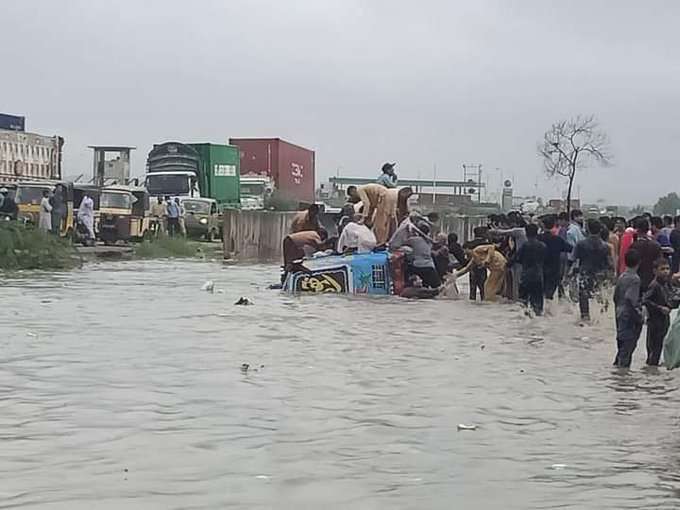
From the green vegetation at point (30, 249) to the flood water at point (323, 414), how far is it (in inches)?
321

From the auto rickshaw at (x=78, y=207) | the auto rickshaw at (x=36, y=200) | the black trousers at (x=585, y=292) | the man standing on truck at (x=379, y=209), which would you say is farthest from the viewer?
the auto rickshaw at (x=78, y=207)

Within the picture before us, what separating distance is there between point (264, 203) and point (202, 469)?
43.2m

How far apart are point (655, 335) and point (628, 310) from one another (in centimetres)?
54

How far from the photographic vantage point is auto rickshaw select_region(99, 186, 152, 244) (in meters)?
36.7

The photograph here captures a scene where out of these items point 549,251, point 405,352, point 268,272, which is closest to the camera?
point 405,352

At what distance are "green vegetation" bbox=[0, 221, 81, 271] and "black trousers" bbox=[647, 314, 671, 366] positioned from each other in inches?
597

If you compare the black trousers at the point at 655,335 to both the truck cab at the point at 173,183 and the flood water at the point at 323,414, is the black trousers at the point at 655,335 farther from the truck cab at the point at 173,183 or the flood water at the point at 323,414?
the truck cab at the point at 173,183

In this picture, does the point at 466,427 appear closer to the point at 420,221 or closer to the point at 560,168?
the point at 420,221

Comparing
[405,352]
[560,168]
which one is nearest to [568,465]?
[405,352]

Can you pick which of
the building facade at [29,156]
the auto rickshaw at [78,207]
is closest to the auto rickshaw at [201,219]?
the building facade at [29,156]

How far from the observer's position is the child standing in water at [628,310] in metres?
11.7

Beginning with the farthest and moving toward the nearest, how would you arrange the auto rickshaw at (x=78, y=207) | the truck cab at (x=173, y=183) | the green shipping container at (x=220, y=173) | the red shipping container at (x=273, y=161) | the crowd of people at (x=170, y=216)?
the red shipping container at (x=273, y=161)
the green shipping container at (x=220, y=173)
the truck cab at (x=173, y=183)
the crowd of people at (x=170, y=216)
the auto rickshaw at (x=78, y=207)

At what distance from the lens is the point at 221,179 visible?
48.3 meters

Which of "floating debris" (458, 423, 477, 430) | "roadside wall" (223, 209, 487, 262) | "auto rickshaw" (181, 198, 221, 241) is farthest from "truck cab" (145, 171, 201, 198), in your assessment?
"floating debris" (458, 423, 477, 430)
